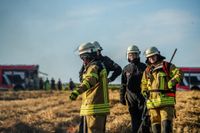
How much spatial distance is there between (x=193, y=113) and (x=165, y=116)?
579cm

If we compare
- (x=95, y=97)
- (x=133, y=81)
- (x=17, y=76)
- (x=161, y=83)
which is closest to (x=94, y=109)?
(x=95, y=97)

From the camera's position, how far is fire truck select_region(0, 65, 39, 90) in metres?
57.1

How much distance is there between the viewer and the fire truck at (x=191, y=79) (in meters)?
50.7

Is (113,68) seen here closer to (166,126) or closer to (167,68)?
(167,68)

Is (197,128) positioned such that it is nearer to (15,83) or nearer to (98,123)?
(98,123)

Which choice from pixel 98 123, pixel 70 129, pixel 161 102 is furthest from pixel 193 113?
pixel 98 123

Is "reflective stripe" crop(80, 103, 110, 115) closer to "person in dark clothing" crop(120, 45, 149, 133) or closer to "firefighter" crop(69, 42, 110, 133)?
"firefighter" crop(69, 42, 110, 133)

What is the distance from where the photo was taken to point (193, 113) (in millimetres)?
17391

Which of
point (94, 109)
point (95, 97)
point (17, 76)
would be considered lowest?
point (94, 109)

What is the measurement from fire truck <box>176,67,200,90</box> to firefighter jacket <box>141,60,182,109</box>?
38.7m

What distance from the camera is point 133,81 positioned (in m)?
13.4

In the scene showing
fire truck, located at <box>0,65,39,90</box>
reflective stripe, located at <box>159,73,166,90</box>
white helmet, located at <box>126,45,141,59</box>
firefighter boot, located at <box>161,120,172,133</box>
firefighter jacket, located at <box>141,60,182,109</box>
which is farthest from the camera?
fire truck, located at <box>0,65,39,90</box>

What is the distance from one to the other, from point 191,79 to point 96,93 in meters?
41.6

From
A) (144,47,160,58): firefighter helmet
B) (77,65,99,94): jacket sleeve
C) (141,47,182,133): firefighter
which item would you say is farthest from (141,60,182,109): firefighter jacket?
(77,65,99,94): jacket sleeve
